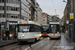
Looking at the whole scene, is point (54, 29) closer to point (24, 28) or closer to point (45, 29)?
Result: point (24, 28)

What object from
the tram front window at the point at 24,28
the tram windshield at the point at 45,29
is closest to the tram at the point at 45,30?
the tram windshield at the point at 45,29

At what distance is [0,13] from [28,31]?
34899mm

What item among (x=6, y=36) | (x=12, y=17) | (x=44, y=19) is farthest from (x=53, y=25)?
(x=44, y=19)

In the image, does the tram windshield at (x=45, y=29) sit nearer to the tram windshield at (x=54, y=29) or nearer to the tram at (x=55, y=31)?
the tram at (x=55, y=31)

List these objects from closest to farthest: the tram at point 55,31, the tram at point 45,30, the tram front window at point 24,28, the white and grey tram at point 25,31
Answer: the white and grey tram at point 25,31 < the tram front window at point 24,28 < the tram at point 55,31 < the tram at point 45,30

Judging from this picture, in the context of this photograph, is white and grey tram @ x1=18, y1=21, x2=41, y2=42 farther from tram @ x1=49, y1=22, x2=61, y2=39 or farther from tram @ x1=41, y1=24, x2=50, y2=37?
tram @ x1=41, y1=24, x2=50, y2=37

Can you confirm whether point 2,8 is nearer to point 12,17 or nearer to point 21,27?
point 12,17

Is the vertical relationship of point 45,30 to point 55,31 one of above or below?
below

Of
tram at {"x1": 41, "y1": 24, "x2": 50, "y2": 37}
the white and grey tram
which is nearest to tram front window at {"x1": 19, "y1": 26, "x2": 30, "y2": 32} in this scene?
the white and grey tram

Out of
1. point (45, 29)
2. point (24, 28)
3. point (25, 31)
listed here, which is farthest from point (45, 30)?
point (25, 31)

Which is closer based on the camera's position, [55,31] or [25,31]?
[25,31]

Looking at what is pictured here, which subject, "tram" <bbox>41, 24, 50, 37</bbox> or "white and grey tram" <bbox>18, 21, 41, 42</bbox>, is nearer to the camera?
"white and grey tram" <bbox>18, 21, 41, 42</bbox>

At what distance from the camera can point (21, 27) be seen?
17.2 m

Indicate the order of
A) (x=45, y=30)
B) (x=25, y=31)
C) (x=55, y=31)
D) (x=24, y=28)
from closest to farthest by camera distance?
1. (x=25, y=31)
2. (x=24, y=28)
3. (x=55, y=31)
4. (x=45, y=30)
